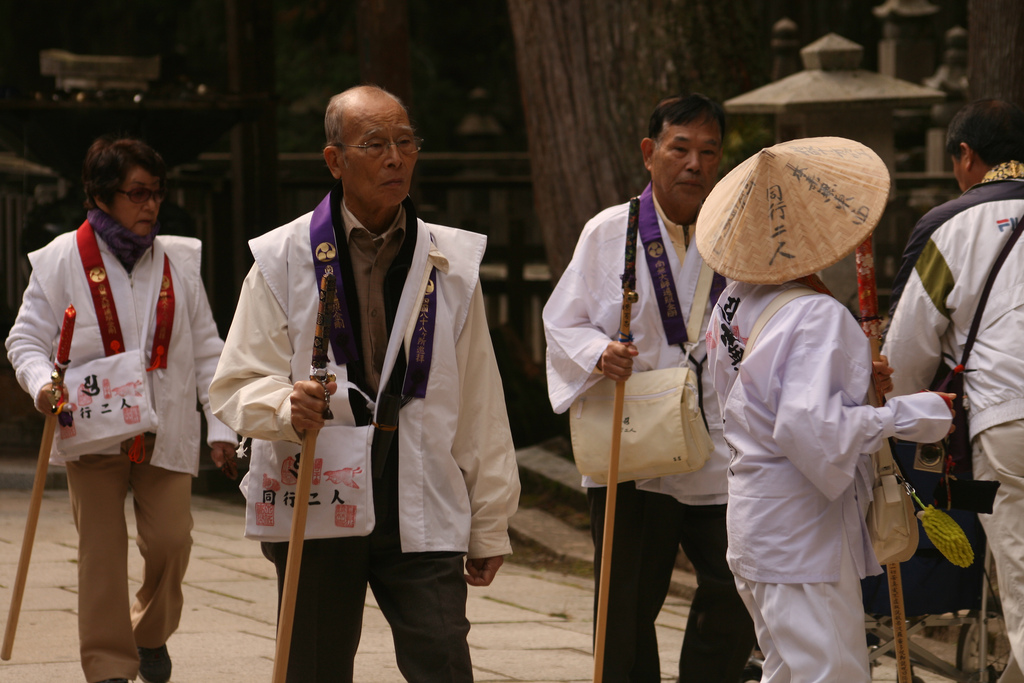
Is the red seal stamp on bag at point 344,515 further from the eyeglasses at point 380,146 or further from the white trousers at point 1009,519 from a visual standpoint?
the white trousers at point 1009,519

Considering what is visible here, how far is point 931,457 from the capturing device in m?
4.14

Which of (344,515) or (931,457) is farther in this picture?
(931,457)

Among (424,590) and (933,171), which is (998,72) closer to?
(424,590)

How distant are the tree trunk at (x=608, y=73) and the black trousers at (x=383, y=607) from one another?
175 inches

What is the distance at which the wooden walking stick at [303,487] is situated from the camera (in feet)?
10.2

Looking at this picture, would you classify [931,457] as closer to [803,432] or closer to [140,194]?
[803,432]

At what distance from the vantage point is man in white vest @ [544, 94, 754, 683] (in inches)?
167

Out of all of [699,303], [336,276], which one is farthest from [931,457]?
[336,276]

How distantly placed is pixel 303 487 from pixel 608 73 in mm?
4875

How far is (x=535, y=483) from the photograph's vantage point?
8656 millimetres

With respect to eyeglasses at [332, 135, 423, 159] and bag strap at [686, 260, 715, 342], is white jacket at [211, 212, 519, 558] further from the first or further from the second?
bag strap at [686, 260, 715, 342]

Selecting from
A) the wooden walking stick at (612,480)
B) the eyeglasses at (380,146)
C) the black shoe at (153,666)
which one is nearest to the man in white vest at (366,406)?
the eyeglasses at (380,146)

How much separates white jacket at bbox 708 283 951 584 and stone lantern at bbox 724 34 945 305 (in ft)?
12.4

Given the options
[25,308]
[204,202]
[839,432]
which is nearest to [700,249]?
[839,432]
